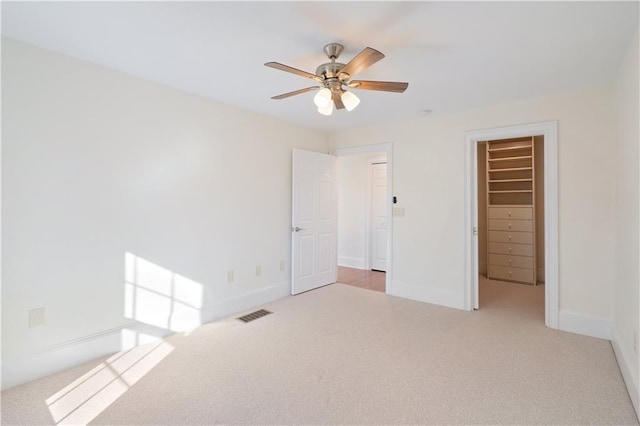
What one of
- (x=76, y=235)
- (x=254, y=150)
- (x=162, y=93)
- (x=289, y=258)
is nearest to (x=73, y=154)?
(x=76, y=235)

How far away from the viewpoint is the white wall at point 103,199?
2.11m

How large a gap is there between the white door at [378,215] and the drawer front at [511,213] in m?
1.82

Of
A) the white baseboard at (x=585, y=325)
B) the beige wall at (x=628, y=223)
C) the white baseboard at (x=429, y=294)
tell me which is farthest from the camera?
the white baseboard at (x=429, y=294)

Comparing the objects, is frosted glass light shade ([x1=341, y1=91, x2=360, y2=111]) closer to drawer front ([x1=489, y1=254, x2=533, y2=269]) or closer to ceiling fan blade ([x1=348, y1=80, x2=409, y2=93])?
ceiling fan blade ([x1=348, y1=80, x2=409, y2=93])

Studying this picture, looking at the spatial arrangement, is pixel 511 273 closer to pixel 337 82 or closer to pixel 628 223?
pixel 628 223

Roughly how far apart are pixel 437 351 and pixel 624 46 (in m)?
2.65

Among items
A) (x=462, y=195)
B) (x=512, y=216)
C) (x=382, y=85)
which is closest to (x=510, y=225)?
Answer: (x=512, y=216)

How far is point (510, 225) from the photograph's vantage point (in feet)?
16.2

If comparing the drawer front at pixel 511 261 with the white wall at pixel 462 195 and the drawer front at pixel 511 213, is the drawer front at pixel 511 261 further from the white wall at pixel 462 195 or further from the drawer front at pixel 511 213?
the white wall at pixel 462 195

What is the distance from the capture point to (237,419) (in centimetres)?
176

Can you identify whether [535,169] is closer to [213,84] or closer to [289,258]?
[289,258]

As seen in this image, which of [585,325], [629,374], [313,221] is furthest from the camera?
[313,221]

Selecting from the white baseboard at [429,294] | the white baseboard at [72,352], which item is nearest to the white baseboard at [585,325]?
the white baseboard at [429,294]

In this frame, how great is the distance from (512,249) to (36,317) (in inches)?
229
